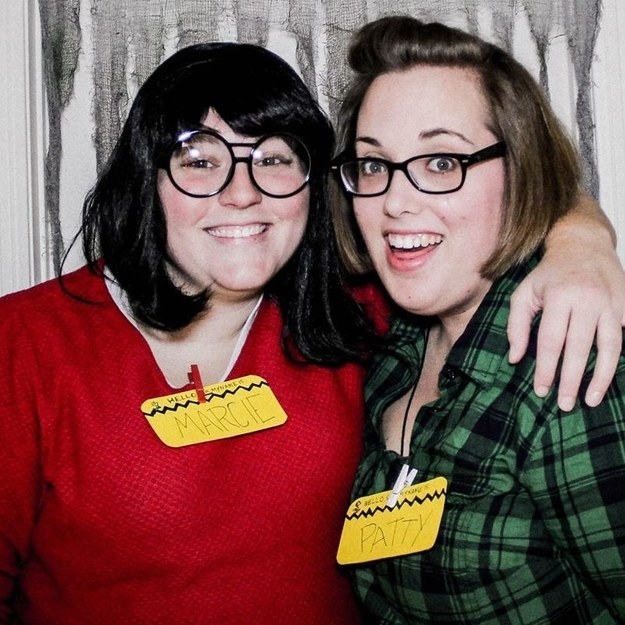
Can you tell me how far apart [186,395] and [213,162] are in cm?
45

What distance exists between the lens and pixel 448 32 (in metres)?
1.43

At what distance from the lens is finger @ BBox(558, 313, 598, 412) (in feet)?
3.59

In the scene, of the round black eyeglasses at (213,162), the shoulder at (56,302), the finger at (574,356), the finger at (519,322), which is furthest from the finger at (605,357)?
the shoulder at (56,302)

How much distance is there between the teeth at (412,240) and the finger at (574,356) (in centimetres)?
32

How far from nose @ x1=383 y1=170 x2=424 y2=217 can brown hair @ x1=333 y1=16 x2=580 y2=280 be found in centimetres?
17

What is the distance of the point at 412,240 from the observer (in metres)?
1.38

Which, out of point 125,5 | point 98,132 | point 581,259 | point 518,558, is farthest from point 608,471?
point 125,5

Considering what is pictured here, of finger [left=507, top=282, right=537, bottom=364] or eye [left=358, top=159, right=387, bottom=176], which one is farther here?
eye [left=358, top=159, right=387, bottom=176]

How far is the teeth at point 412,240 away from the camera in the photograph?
136 centimetres

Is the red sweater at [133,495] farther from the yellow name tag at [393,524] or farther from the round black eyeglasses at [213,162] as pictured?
the round black eyeglasses at [213,162]

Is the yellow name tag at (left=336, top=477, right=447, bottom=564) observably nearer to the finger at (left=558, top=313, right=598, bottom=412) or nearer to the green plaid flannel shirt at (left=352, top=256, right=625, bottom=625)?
the green plaid flannel shirt at (left=352, top=256, right=625, bottom=625)

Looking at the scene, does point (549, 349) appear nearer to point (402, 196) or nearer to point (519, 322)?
point (519, 322)

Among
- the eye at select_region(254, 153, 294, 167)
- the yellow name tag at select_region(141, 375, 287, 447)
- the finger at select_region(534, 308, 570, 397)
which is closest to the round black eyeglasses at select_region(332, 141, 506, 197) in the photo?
the eye at select_region(254, 153, 294, 167)

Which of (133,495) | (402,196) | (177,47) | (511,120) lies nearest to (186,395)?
(133,495)
